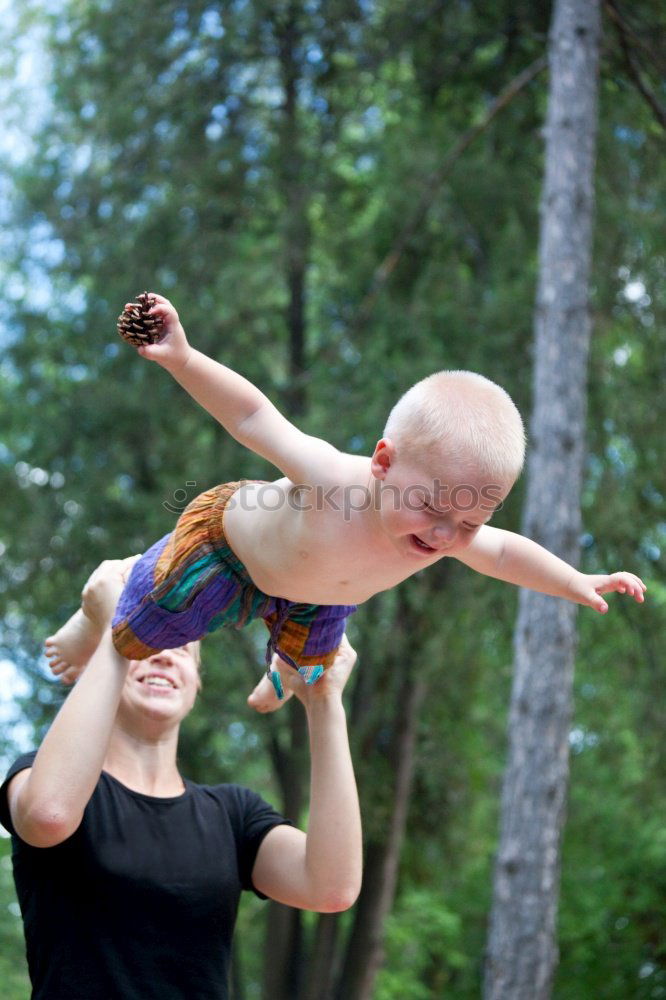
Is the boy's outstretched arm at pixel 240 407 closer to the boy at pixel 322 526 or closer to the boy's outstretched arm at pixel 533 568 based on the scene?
the boy at pixel 322 526

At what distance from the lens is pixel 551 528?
5773mm

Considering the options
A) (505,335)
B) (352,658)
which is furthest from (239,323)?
(352,658)

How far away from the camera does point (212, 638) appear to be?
8.61 m

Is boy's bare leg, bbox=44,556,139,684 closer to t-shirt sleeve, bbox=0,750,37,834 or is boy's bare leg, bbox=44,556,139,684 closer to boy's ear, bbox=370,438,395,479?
t-shirt sleeve, bbox=0,750,37,834

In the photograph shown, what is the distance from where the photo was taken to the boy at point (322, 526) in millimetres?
1824

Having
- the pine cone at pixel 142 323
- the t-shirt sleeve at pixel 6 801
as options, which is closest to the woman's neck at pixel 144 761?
the t-shirt sleeve at pixel 6 801

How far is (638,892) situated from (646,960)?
0.46m

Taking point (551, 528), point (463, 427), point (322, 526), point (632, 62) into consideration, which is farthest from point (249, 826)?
point (632, 62)

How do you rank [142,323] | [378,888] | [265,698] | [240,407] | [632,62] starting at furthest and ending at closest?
[378,888] < [632,62] < [265,698] < [240,407] < [142,323]

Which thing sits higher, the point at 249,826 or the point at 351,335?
the point at 249,826

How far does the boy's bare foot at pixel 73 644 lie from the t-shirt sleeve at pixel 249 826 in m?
0.48

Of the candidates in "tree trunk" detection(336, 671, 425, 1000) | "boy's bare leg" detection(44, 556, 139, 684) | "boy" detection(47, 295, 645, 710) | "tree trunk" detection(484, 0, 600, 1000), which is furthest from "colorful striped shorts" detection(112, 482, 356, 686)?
"tree trunk" detection(336, 671, 425, 1000)

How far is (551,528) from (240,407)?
4.10 metres

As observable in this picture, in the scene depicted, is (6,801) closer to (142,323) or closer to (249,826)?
(249,826)
